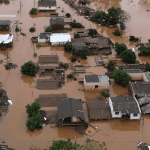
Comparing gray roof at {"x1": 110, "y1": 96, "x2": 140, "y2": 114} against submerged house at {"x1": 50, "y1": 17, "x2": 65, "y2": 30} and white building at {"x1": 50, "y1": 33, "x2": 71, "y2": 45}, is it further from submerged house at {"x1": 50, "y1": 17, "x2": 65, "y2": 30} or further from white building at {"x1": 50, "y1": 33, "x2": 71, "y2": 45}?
submerged house at {"x1": 50, "y1": 17, "x2": 65, "y2": 30}

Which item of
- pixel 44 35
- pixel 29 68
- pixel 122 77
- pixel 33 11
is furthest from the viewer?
pixel 33 11

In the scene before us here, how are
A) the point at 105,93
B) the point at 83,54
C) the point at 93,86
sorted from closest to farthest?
the point at 105,93, the point at 93,86, the point at 83,54

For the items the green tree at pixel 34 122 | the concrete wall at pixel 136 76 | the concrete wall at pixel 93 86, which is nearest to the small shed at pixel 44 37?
the concrete wall at pixel 93 86

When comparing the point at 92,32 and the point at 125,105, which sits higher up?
the point at 92,32

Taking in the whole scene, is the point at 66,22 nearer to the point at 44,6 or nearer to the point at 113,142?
the point at 44,6

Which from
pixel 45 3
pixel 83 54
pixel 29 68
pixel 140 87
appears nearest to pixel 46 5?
pixel 45 3

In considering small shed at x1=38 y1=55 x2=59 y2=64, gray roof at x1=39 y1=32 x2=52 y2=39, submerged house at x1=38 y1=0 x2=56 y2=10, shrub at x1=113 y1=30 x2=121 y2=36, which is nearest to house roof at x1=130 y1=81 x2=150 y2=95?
small shed at x1=38 y1=55 x2=59 y2=64

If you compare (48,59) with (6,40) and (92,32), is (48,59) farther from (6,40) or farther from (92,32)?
(92,32)

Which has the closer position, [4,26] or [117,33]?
[4,26]

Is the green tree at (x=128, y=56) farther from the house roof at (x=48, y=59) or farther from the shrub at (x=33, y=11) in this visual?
the shrub at (x=33, y=11)
